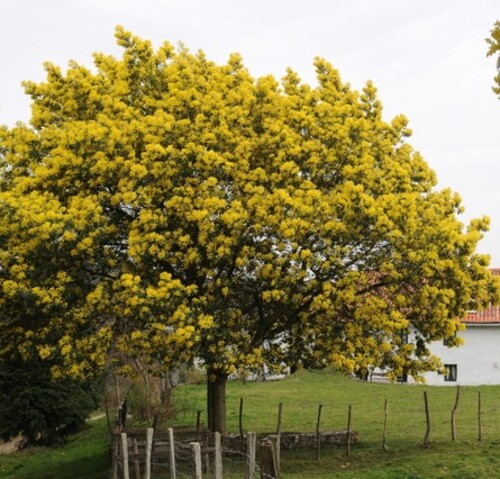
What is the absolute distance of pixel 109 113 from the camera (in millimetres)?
24188

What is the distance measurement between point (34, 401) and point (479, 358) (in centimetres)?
3354

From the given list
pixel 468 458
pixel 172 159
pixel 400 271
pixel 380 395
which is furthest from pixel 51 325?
pixel 380 395

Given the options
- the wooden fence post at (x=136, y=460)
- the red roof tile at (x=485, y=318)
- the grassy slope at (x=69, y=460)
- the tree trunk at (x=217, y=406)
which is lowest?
the grassy slope at (x=69, y=460)

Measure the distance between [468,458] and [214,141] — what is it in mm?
11452

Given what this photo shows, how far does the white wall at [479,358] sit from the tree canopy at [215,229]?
34402 mm

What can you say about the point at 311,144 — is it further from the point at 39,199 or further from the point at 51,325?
the point at 51,325

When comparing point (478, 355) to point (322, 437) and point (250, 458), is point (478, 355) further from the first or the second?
point (250, 458)

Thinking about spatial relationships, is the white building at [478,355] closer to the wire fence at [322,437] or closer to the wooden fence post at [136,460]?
the wire fence at [322,437]

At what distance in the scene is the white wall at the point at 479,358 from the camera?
191 ft

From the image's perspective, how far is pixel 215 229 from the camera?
22359mm

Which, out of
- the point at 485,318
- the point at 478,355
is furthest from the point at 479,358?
the point at 485,318

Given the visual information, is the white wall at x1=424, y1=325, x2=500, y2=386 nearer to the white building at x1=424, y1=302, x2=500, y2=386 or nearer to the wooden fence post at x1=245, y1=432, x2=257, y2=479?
the white building at x1=424, y1=302, x2=500, y2=386

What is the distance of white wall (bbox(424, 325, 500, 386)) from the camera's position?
58344 millimetres

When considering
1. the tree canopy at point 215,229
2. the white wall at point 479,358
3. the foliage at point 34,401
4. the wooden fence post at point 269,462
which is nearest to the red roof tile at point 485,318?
the white wall at point 479,358
